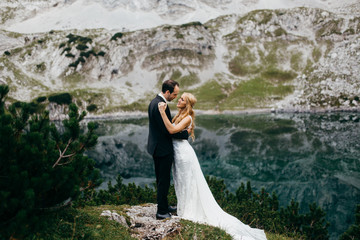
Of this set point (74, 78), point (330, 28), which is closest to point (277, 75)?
point (330, 28)

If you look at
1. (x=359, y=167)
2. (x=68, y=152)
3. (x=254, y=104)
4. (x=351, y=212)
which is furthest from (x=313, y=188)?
(x=254, y=104)

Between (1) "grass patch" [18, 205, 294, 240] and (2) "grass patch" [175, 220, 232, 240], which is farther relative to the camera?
(2) "grass patch" [175, 220, 232, 240]

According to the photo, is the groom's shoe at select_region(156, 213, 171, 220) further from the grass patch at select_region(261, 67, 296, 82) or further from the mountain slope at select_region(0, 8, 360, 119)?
the grass patch at select_region(261, 67, 296, 82)

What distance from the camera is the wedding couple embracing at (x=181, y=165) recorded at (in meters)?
7.71

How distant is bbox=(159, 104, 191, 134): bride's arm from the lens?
7.46 metres

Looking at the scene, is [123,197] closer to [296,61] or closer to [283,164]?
[283,164]

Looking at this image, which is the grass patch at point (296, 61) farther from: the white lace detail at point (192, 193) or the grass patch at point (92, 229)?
the grass patch at point (92, 229)

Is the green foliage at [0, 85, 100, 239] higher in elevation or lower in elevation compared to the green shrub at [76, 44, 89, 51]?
lower

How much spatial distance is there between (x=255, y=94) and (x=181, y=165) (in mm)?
155050

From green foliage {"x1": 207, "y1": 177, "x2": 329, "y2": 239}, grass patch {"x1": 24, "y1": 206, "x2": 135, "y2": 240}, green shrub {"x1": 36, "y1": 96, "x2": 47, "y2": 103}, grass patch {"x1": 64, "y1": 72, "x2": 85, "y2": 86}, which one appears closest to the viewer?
grass patch {"x1": 24, "y1": 206, "x2": 135, "y2": 240}

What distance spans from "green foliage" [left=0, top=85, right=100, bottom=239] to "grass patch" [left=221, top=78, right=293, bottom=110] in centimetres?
13603

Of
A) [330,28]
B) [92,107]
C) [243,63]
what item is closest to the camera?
[92,107]

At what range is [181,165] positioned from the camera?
826 centimetres

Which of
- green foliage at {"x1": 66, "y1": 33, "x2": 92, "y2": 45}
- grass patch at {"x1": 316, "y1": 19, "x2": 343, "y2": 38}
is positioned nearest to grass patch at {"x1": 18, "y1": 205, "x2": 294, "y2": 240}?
green foliage at {"x1": 66, "y1": 33, "x2": 92, "y2": 45}
